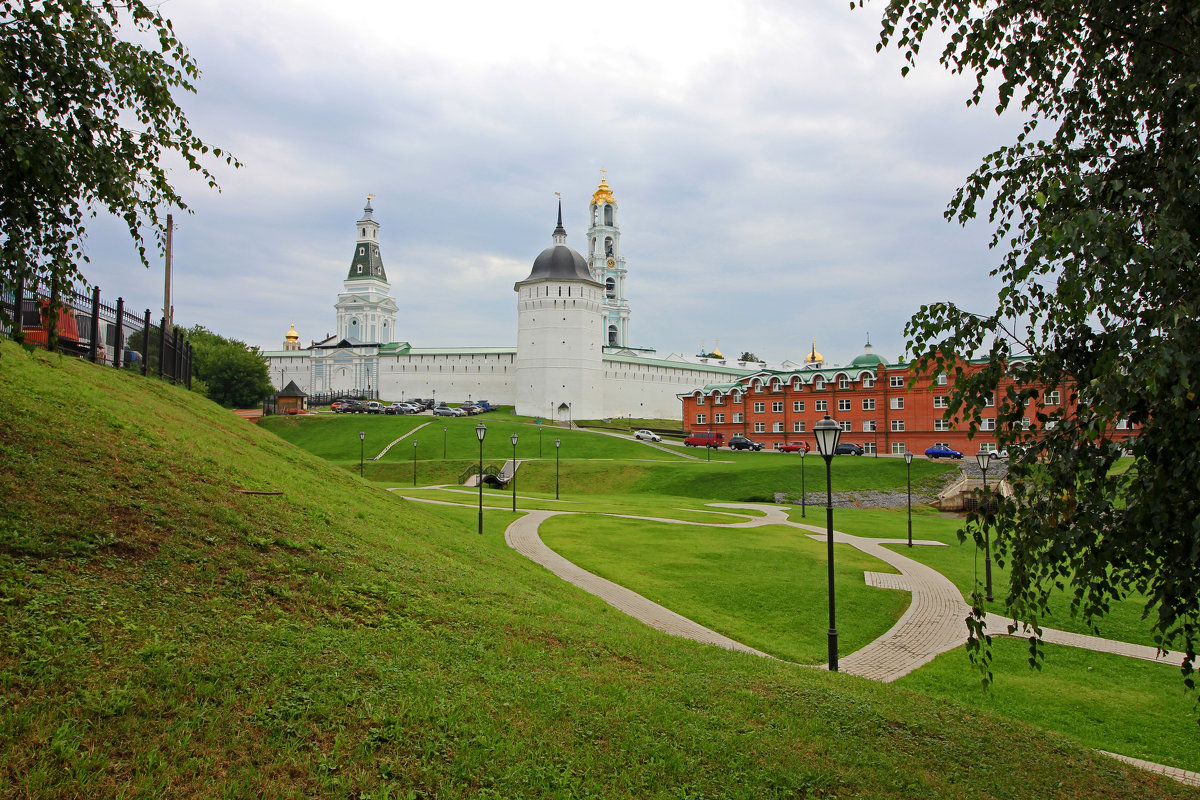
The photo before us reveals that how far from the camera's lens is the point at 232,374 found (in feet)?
253

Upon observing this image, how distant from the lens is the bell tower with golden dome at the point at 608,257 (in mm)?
124500

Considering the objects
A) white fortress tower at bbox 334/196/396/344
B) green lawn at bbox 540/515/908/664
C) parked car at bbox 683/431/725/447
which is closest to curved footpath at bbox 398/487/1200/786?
green lawn at bbox 540/515/908/664

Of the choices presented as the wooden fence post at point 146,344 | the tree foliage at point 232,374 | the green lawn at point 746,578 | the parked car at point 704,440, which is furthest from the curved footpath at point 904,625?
the tree foliage at point 232,374

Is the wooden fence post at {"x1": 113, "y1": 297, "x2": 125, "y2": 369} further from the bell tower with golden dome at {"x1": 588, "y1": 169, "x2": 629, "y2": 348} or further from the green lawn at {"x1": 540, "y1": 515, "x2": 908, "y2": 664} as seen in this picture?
the bell tower with golden dome at {"x1": 588, "y1": 169, "x2": 629, "y2": 348}

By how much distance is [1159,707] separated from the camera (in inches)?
400

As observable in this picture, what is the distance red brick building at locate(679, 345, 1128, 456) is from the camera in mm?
58781

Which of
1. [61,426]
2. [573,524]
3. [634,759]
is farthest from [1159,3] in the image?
[573,524]

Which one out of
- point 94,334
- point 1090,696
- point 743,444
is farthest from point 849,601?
point 743,444

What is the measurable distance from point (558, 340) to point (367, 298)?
3858 cm

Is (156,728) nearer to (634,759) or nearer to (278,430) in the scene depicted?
(634,759)

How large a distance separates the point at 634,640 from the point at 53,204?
7.14 metres

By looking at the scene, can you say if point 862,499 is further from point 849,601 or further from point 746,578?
point 849,601

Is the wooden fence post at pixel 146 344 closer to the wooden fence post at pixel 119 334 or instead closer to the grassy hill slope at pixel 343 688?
the wooden fence post at pixel 119 334

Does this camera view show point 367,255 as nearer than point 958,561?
No
